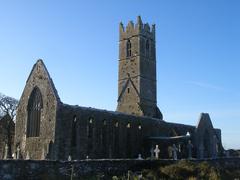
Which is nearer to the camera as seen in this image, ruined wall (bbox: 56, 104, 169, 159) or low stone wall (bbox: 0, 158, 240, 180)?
low stone wall (bbox: 0, 158, 240, 180)

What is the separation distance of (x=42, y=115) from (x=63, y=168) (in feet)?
67.7

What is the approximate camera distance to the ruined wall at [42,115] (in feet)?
121

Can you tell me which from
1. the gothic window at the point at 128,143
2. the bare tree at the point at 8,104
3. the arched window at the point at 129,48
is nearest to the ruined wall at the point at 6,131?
the bare tree at the point at 8,104

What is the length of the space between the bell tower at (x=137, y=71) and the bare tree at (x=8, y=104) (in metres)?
13.8

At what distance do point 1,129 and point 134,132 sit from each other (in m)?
16.3

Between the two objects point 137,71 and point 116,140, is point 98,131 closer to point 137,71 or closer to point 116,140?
point 116,140

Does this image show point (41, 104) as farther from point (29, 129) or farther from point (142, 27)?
point (142, 27)

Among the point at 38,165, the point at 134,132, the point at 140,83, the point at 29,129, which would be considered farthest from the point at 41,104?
the point at 38,165

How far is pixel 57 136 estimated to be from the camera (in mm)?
35750

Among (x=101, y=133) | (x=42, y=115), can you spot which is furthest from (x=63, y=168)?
(x=101, y=133)

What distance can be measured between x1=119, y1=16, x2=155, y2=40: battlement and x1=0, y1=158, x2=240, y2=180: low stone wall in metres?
37.0

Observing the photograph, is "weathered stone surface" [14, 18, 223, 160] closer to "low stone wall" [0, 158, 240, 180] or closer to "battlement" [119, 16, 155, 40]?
"battlement" [119, 16, 155, 40]

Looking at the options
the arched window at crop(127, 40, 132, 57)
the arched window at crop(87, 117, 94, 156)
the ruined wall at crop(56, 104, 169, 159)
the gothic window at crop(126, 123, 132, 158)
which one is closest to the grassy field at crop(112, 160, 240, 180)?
the ruined wall at crop(56, 104, 169, 159)

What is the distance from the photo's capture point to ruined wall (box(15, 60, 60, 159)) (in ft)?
121
